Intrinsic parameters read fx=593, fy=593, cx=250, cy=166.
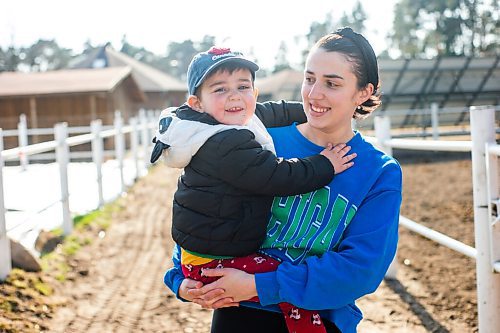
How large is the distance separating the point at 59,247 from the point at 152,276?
1292 millimetres

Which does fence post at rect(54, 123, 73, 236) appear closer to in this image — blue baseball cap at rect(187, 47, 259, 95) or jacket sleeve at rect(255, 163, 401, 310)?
blue baseball cap at rect(187, 47, 259, 95)

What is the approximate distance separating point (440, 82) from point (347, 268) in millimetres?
21501

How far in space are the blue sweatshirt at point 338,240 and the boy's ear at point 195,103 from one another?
0.40 m

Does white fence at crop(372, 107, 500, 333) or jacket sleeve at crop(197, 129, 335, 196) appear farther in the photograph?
white fence at crop(372, 107, 500, 333)

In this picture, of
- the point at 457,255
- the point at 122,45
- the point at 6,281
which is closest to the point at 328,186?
the point at 6,281

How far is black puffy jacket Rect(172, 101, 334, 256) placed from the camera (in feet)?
5.24

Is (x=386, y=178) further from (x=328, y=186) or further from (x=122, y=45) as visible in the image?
(x=122, y=45)

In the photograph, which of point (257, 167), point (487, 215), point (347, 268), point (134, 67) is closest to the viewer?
point (347, 268)

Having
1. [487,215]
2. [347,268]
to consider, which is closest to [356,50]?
[347,268]

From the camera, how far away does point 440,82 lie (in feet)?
71.1

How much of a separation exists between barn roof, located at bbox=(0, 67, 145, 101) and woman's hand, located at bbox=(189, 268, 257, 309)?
20116mm

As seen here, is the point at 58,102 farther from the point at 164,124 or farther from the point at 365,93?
the point at 365,93

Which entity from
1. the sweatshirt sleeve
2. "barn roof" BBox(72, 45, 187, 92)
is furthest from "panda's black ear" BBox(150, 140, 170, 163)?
"barn roof" BBox(72, 45, 187, 92)

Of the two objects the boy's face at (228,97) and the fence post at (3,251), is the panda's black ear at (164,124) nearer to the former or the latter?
the boy's face at (228,97)
